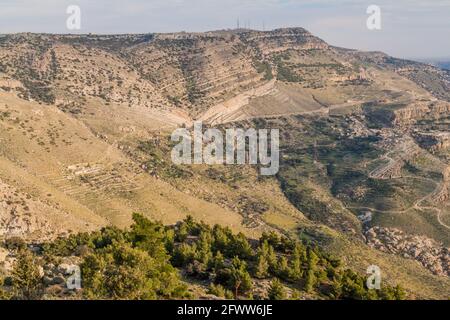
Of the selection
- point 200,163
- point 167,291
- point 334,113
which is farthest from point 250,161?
point 167,291

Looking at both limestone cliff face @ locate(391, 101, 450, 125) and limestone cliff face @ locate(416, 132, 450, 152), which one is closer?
limestone cliff face @ locate(416, 132, 450, 152)

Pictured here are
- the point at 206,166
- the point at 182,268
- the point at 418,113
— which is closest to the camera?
the point at 182,268

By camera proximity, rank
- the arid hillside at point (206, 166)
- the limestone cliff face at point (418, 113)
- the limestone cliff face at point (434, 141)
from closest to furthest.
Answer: the arid hillside at point (206, 166), the limestone cliff face at point (434, 141), the limestone cliff face at point (418, 113)

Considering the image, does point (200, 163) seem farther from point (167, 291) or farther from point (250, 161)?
point (167, 291)

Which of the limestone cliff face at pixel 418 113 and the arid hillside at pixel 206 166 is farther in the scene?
the limestone cliff face at pixel 418 113

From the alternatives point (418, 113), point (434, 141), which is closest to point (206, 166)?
point (434, 141)

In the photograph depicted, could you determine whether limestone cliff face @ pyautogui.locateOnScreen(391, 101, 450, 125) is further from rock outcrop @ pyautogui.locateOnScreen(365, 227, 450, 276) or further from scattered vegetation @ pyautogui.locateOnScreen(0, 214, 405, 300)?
scattered vegetation @ pyautogui.locateOnScreen(0, 214, 405, 300)

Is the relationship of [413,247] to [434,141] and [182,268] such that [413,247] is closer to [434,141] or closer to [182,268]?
[434,141]

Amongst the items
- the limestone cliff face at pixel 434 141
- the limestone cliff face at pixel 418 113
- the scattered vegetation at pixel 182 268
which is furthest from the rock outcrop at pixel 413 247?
the limestone cliff face at pixel 418 113

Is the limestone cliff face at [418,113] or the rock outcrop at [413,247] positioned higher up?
the limestone cliff face at [418,113]

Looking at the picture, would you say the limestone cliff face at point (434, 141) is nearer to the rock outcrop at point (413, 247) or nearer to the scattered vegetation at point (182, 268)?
the rock outcrop at point (413, 247)

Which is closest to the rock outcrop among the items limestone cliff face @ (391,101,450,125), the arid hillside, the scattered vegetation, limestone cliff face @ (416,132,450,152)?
the arid hillside
